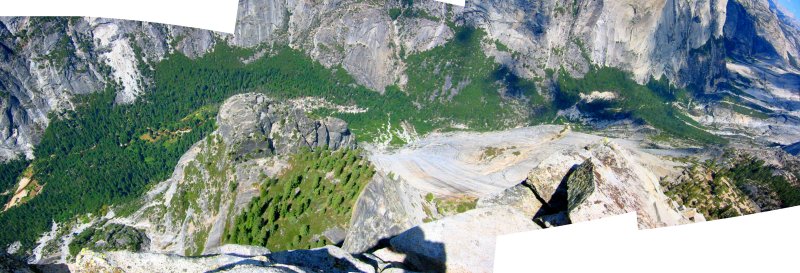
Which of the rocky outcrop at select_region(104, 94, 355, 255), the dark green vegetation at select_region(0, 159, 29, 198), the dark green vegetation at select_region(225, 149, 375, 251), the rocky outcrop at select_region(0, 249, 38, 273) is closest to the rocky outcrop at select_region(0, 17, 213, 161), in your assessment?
the dark green vegetation at select_region(0, 159, 29, 198)

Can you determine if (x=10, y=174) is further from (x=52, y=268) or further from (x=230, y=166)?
(x=52, y=268)

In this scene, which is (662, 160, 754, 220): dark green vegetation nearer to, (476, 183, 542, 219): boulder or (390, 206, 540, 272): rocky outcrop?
(476, 183, 542, 219): boulder

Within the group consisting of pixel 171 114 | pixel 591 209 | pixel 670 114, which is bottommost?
pixel 670 114

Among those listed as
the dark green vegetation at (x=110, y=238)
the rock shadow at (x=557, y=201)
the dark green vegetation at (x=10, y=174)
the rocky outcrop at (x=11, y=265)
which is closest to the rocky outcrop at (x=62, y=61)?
the dark green vegetation at (x=10, y=174)

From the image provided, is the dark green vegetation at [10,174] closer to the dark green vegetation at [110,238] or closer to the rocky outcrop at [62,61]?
the rocky outcrop at [62,61]

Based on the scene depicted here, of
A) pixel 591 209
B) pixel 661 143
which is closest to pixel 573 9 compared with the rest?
pixel 661 143

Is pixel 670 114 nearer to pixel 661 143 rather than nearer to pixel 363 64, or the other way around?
pixel 661 143
